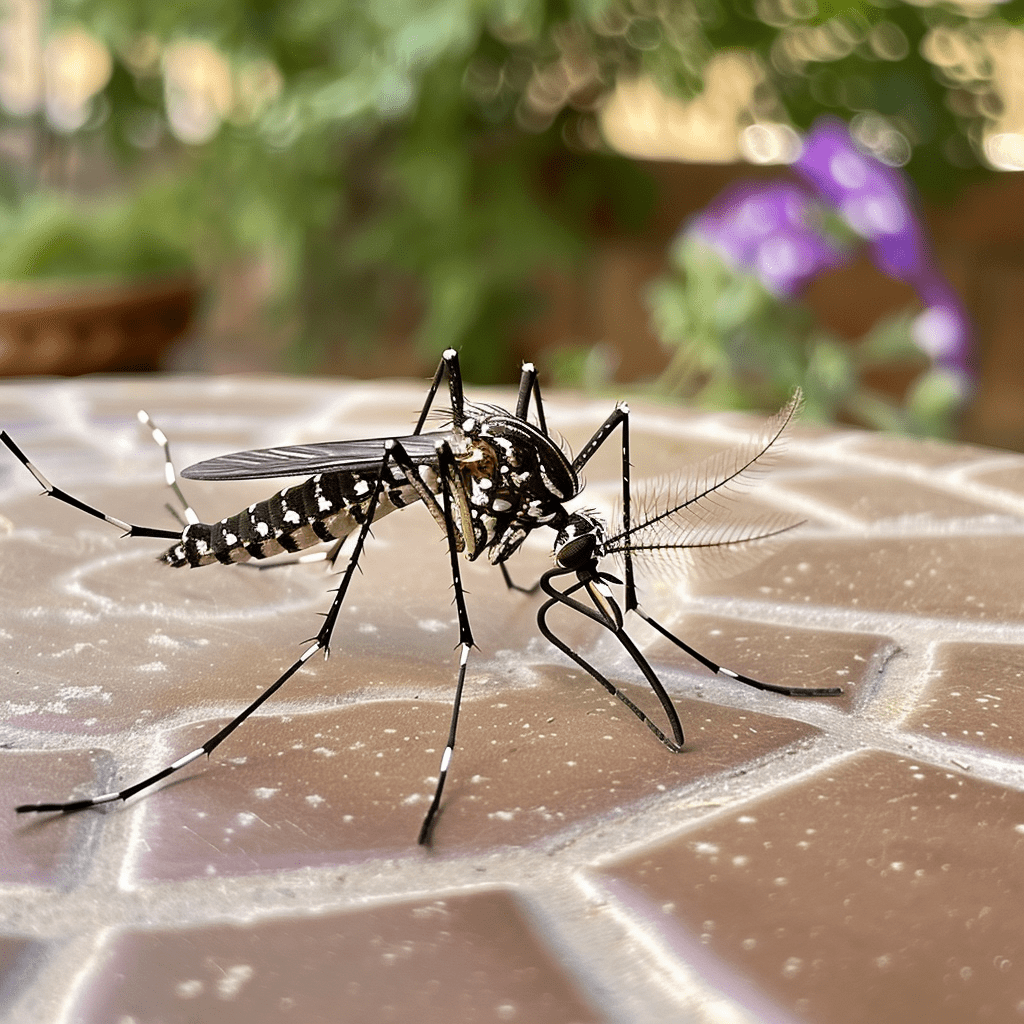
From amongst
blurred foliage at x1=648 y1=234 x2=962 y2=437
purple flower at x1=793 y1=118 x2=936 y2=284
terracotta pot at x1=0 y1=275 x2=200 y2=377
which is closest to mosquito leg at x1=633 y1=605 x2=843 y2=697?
blurred foliage at x1=648 y1=234 x2=962 y2=437

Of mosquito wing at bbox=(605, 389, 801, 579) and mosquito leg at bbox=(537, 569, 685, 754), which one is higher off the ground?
mosquito wing at bbox=(605, 389, 801, 579)

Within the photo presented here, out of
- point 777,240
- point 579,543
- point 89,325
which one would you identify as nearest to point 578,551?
point 579,543

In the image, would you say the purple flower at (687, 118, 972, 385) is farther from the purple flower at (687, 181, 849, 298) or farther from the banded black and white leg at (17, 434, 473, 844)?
the banded black and white leg at (17, 434, 473, 844)

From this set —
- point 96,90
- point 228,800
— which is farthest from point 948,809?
point 96,90

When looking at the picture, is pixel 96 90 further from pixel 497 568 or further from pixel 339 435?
pixel 497 568

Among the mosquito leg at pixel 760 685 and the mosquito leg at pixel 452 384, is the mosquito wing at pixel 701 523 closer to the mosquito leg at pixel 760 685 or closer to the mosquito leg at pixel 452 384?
the mosquito leg at pixel 760 685
